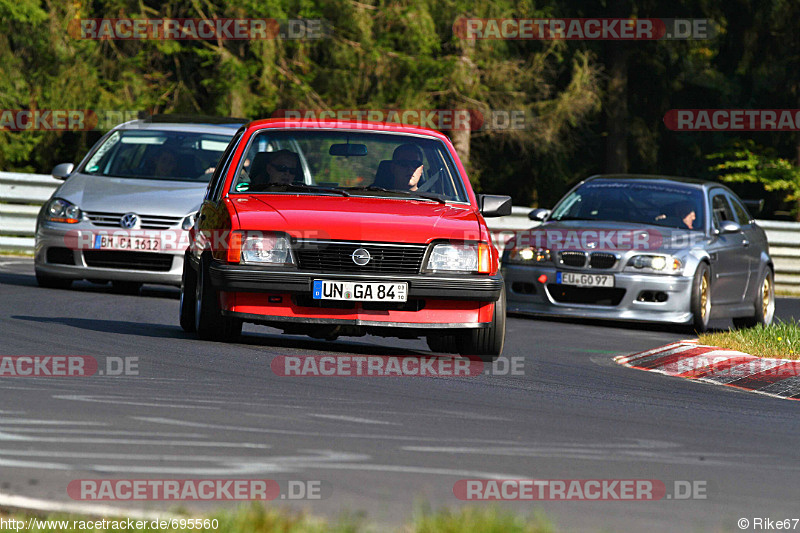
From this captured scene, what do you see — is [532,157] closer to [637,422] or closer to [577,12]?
[577,12]

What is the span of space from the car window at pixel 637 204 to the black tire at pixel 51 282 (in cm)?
541

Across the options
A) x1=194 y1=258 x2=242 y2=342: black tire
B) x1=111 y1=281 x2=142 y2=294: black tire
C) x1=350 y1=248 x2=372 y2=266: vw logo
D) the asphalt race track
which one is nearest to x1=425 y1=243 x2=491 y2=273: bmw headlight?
x1=350 y1=248 x2=372 y2=266: vw logo

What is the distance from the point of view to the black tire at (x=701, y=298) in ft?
47.7

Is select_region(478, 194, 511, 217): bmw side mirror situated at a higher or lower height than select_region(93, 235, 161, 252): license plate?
higher

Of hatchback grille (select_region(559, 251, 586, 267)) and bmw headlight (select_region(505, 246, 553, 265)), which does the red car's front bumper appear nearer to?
hatchback grille (select_region(559, 251, 586, 267))

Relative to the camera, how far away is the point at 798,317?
59.7 feet

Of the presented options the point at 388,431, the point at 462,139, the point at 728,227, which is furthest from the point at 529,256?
the point at 462,139

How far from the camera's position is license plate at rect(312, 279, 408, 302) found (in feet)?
29.6

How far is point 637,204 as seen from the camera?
619 inches

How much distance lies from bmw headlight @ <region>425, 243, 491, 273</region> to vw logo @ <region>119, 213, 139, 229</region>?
18.8ft

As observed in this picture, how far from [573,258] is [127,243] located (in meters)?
4.56

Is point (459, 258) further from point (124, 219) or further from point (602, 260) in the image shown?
point (124, 219)

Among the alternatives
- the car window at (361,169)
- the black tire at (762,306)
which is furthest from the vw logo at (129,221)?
the black tire at (762,306)

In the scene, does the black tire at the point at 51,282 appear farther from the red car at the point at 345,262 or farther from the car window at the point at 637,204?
the car window at the point at 637,204
